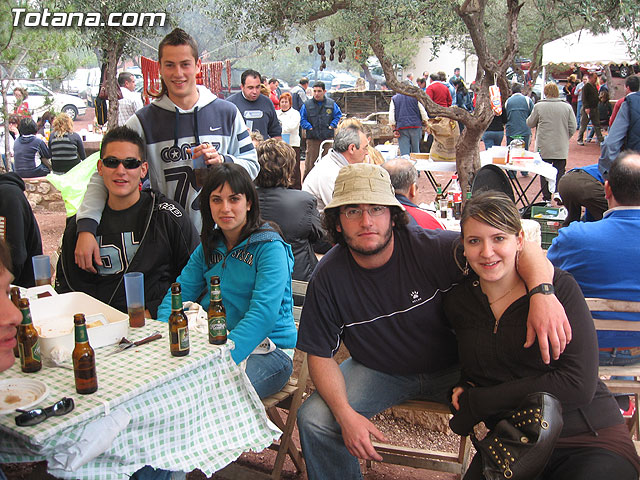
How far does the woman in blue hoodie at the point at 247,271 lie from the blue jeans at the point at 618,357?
4.98ft

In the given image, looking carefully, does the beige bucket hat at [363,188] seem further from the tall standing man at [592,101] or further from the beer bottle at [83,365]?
the tall standing man at [592,101]

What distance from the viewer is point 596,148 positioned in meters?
16.8

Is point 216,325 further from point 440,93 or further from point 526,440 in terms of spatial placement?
point 440,93

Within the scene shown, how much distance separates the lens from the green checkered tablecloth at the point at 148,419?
6.09ft

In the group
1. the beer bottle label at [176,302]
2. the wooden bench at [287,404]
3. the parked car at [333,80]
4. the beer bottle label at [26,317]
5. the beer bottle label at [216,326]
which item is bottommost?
the wooden bench at [287,404]

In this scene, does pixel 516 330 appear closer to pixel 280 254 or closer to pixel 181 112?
pixel 280 254

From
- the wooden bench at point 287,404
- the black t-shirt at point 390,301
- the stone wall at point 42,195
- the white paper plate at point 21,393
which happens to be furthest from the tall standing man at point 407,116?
the white paper plate at point 21,393

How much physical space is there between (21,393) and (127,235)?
1.38 m

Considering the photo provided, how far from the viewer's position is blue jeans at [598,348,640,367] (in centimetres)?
301

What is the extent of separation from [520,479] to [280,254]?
4.60 ft

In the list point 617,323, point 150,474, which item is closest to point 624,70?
point 617,323

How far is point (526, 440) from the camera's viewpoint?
6.71ft

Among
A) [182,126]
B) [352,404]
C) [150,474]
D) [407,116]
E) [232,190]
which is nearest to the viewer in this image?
[150,474]

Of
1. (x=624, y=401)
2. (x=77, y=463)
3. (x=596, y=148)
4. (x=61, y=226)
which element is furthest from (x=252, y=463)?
(x=596, y=148)
